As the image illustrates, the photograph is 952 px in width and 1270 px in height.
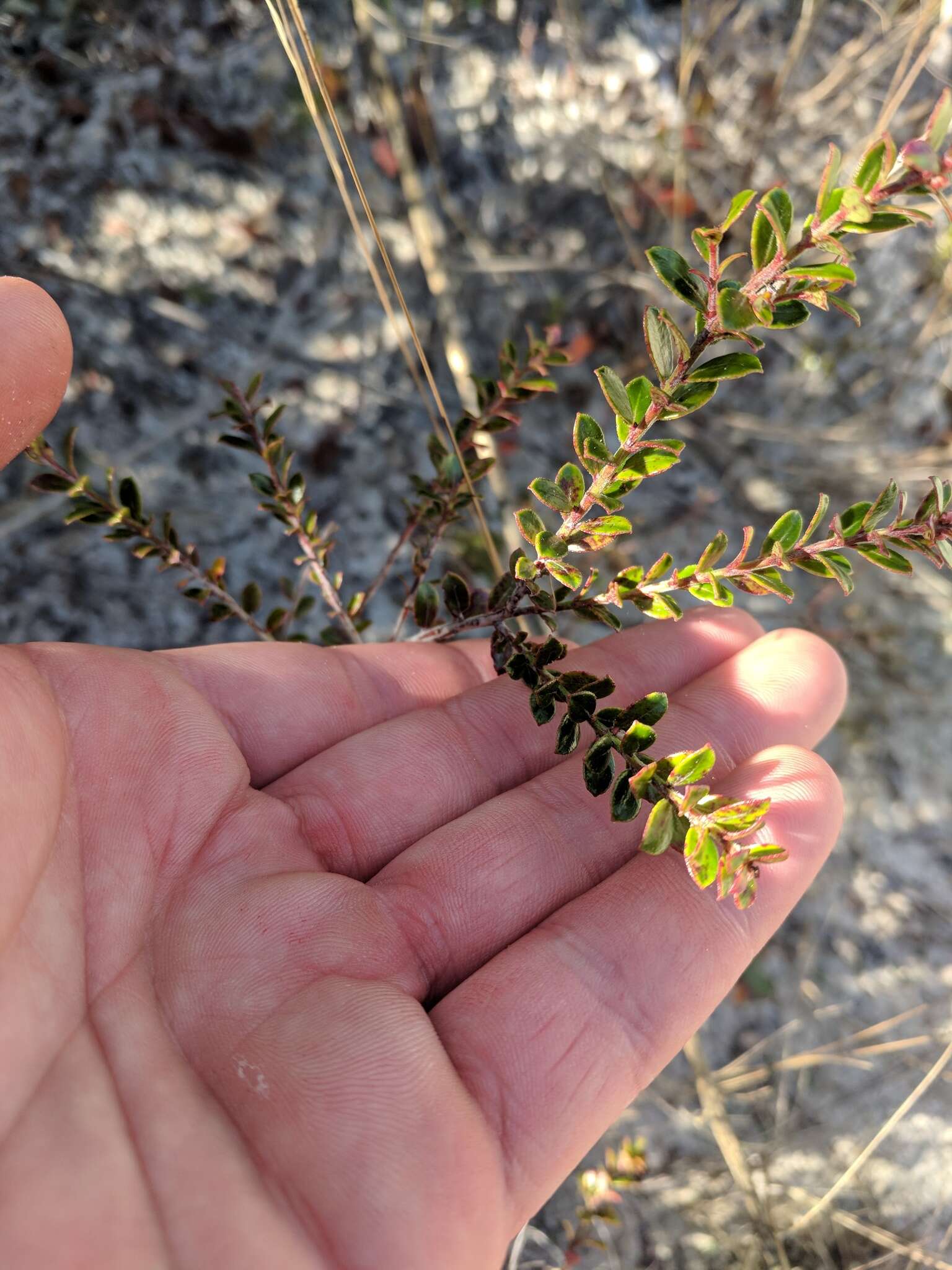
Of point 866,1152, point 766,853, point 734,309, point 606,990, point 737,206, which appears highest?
point 737,206

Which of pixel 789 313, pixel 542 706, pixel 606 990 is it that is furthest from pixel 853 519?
pixel 606 990

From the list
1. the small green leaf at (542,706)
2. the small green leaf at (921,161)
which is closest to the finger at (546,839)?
the small green leaf at (542,706)

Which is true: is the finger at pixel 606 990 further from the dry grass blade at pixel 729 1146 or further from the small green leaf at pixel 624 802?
the dry grass blade at pixel 729 1146

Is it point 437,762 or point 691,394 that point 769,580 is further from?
point 437,762

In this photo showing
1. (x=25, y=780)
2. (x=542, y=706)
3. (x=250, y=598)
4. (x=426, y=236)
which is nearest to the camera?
(x=25, y=780)

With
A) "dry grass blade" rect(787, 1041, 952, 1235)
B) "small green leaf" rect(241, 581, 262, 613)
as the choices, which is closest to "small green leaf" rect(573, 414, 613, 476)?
"small green leaf" rect(241, 581, 262, 613)

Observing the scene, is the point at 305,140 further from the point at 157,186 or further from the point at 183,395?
the point at 183,395
